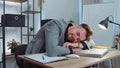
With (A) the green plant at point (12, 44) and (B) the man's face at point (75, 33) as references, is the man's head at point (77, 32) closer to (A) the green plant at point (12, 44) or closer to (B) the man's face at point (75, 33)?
(B) the man's face at point (75, 33)

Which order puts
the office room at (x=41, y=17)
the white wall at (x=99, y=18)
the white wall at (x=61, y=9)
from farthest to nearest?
the white wall at (x=61, y=9), the white wall at (x=99, y=18), the office room at (x=41, y=17)

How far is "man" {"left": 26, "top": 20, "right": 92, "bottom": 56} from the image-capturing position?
137cm

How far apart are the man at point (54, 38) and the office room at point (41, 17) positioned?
103 centimetres

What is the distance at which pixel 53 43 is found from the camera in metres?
1.37

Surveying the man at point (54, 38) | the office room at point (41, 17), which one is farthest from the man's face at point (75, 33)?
the office room at point (41, 17)

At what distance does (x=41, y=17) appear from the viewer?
11.7ft

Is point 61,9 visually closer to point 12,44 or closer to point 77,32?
point 12,44

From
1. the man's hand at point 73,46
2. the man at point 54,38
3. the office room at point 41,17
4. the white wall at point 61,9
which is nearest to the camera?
the man at point 54,38

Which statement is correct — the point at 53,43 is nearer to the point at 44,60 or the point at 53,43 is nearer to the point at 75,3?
the point at 44,60

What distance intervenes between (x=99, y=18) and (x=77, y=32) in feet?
7.53

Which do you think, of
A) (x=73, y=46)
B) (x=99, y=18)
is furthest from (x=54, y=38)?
(x=99, y=18)

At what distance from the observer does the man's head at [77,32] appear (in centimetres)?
158

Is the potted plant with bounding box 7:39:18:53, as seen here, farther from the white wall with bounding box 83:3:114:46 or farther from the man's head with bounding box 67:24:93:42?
the white wall with bounding box 83:3:114:46

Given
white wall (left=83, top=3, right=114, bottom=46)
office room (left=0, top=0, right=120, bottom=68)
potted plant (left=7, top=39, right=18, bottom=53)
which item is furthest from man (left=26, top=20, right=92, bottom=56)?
white wall (left=83, top=3, right=114, bottom=46)
